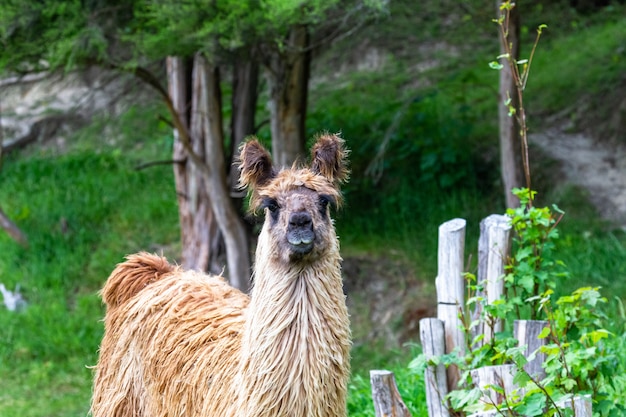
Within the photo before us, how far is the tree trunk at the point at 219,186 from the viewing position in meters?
9.46

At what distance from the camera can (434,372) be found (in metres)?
5.52

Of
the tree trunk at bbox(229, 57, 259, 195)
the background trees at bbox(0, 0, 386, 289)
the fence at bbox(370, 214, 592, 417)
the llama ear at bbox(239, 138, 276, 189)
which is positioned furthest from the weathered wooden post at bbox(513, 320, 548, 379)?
the tree trunk at bbox(229, 57, 259, 195)

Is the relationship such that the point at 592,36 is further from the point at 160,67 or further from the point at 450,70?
the point at 160,67

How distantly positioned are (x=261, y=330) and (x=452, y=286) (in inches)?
72.4

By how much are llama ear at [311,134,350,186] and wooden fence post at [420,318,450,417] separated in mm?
1360

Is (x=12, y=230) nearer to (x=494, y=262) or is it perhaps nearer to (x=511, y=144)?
(x=511, y=144)

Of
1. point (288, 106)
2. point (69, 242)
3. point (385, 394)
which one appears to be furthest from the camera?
point (69, 242)

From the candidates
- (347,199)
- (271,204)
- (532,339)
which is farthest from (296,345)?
(347,199)

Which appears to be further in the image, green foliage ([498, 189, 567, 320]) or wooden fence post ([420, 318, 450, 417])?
wooden fence post ([420, 318, 450, 417])

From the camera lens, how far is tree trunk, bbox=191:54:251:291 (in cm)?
946

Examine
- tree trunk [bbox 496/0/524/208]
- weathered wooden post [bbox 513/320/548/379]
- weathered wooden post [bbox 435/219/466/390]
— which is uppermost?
tree trunk [bbox 496/0/524/208]

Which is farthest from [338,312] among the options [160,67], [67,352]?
[160,67]

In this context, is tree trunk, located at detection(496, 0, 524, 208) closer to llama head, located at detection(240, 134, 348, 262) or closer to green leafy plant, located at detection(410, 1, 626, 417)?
green leafy plant, located at detection(410, 1, 626, 417)

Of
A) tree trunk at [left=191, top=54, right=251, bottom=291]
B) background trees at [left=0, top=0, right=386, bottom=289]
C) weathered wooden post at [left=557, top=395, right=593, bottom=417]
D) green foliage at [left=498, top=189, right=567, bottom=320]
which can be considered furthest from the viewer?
tree trunk at [left=191, top=54, right=251, bottom=291]
